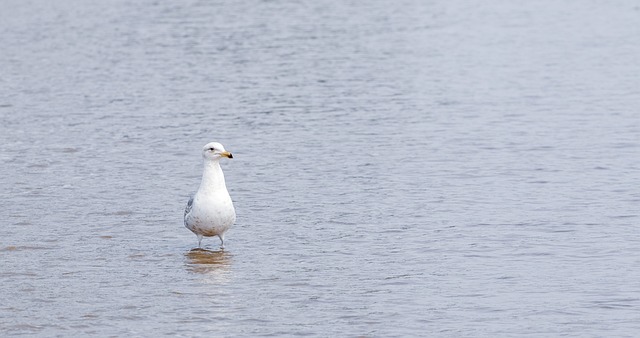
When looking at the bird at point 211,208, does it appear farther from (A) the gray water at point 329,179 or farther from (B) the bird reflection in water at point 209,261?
(A) the gray water at point 329,179

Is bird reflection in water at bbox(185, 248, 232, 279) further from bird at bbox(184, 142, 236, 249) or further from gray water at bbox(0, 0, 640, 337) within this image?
bird at bbox(184, 142, 236, 249)

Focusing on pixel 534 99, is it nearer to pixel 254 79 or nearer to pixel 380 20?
pixel 254 79

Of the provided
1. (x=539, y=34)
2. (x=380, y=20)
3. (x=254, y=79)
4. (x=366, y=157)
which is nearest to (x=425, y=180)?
(x=366, y=157)

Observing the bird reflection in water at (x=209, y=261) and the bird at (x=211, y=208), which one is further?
the bird at (x=211, y=208)

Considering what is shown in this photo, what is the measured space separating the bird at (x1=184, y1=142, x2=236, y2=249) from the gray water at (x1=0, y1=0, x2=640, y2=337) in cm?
29

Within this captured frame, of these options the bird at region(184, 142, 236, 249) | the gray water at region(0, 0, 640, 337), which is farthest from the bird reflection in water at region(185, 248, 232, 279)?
the bird at region(184, 142, 236, 249)

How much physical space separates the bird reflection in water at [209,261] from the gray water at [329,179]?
5cm

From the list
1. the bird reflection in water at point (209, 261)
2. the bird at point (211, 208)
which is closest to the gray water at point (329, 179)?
the bird reflection in water at point (209, 261)

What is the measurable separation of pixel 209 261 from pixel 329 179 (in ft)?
13.3

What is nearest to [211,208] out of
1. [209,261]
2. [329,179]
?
[209,261]

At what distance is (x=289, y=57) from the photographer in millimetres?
28391

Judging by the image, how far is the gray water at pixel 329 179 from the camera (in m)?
11.4

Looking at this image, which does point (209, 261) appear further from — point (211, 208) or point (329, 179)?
point (329, 179)

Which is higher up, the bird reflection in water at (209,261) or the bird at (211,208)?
the bird at (211,208)
